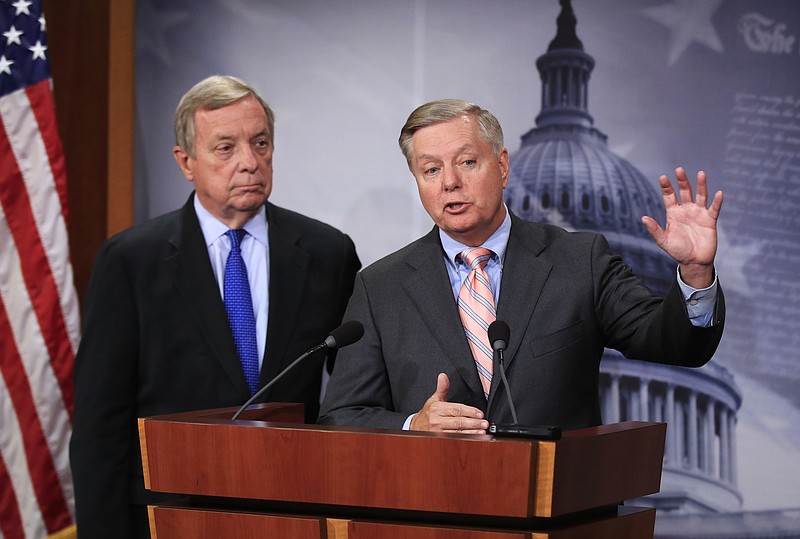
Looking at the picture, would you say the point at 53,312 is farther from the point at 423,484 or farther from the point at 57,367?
Result: the point at 423,484

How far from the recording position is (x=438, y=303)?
2736mm

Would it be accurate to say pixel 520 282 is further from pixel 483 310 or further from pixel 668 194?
pixel 668 194

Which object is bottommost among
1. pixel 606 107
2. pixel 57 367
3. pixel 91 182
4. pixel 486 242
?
pixel 57 367

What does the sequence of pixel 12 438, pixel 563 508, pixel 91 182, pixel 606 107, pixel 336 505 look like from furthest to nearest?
pixel 91 182, pixel 606 107, pixel 12 438, pixel 336 505, pixel 563 508

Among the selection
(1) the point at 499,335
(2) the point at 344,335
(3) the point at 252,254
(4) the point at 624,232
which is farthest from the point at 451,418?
(4) the point at 624,232

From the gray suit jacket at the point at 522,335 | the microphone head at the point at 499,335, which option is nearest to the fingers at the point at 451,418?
the microphone head at the point at 499,335

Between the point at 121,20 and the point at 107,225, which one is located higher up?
the point at 121,20

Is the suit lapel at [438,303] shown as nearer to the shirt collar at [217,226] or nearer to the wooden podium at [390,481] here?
the wooden podium at [390,481]

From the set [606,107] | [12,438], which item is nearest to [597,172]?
[606,107]

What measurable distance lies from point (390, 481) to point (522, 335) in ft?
2.52

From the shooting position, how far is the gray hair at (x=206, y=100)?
3.32m

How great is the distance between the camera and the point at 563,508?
6.27 feet

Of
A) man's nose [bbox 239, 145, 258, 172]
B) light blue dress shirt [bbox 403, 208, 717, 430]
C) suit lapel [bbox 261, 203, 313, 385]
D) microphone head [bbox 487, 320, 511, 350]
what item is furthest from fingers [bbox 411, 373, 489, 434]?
man's nose [bbox 239, 145, 258, 172]

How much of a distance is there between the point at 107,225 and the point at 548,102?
2.11 meters
